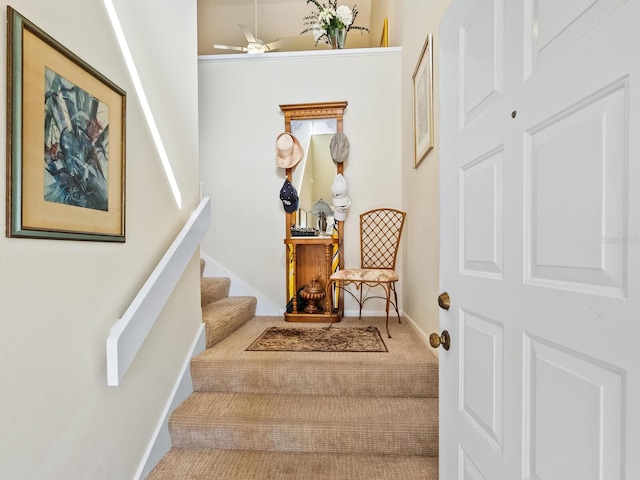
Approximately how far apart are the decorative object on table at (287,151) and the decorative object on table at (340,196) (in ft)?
1.51

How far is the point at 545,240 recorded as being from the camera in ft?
1.89

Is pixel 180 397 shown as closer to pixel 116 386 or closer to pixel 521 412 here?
pixel 116 386

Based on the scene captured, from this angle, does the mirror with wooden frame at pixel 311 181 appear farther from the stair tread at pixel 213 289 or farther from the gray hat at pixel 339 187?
the stair tread at pixel 213 289

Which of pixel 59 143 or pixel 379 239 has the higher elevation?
pixel 59 143

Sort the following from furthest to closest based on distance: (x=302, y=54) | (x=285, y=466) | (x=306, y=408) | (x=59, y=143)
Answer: (x=302, y=54)
(x=306, y=408)
(x=285, y=466)
(x=59, y=143)

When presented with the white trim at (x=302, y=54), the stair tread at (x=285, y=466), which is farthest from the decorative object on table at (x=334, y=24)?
the stair tread at (x=285, y=466)

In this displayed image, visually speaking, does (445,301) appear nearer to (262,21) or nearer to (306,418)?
(306,418)

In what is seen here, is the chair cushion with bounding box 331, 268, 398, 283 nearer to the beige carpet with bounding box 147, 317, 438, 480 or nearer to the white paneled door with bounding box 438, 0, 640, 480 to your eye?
the beige carpet with bounding box 147, 317, 438, 480

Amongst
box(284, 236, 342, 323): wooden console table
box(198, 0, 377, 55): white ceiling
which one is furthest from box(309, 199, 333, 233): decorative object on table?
box(198, 0, 377, 55): white ceiling

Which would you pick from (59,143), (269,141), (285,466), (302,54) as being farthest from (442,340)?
(302,54)

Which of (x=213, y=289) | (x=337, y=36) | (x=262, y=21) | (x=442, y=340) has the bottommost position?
(x=213, y=289)

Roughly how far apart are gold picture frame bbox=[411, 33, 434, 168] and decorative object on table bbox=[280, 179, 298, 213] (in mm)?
1144

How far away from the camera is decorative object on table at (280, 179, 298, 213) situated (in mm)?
2936

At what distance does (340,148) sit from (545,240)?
8.60 feet
